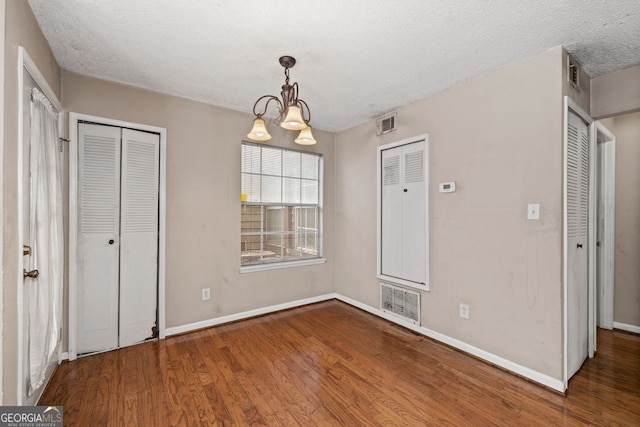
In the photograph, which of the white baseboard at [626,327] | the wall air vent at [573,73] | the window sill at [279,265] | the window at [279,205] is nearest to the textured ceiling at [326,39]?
the wall air vent at [573,73]

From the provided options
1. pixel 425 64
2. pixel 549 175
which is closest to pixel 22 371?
pixel 425 64

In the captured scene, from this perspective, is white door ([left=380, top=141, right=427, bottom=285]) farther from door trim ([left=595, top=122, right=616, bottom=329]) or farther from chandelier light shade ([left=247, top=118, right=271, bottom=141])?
door trim ([left=595, top=122, right=616, bottom=329])

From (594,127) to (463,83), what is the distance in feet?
4.10

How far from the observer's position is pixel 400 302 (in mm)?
3391

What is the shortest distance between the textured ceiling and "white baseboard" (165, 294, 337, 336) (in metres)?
2.56

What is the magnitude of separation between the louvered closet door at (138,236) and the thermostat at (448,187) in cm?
299

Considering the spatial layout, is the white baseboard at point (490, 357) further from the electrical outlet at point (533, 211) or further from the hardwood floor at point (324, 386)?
the electrical outlet at point (533, 211)

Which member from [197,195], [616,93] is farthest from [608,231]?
[197,195]

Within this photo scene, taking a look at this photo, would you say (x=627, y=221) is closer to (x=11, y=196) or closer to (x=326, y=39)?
(x=326, y=39)

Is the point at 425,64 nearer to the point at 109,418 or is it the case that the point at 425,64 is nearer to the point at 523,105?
the point at 523,105

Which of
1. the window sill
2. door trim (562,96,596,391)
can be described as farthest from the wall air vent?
the window sill

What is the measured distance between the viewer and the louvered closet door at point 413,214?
317 cm

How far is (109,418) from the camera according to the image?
6.00ft

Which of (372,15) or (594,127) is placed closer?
(372,15)
